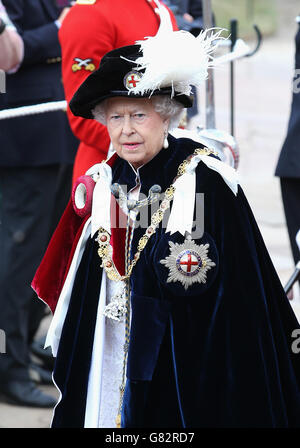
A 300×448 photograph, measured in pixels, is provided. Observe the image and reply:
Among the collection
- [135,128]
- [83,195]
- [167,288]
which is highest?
[135,128]

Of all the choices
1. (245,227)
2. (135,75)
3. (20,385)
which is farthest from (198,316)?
(20,385)

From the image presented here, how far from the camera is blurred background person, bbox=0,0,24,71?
169 inches

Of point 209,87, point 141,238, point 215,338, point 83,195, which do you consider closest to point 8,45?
point 209,87

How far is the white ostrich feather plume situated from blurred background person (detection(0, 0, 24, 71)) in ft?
4.59

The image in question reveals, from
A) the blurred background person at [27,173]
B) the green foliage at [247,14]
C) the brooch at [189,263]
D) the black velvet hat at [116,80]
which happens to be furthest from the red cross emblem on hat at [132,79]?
the green foliage at [247,14]

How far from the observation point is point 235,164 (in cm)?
391

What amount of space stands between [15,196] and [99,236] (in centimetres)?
155

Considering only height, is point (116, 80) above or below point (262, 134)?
below

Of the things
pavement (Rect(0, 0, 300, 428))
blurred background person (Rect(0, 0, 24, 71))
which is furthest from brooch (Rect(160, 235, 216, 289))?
blurred background person (Rect(0, 0, 24, 71))

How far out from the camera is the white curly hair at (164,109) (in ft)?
10.2

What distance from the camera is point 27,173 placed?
463cm

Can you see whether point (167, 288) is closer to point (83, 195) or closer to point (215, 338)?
point (215, 338)

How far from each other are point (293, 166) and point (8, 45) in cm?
143

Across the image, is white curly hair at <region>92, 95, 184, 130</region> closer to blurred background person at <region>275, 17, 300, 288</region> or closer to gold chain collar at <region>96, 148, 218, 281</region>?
gold chain collar at <region>96, 148, 218, 281</region>
